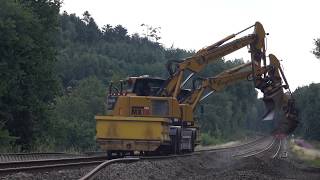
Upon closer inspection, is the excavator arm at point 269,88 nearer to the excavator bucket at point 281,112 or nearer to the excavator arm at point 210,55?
the excavator bucket at point 281,112

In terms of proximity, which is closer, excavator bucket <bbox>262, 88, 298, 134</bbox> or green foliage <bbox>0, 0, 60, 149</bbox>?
excavator bucket <bbox>262, 88, 298, 134</bbox>

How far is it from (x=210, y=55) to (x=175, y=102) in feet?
11.7

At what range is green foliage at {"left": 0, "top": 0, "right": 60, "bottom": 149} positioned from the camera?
128 ft

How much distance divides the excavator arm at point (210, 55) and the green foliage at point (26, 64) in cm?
1206

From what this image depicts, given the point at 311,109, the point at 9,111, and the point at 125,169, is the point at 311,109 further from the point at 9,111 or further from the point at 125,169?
the point at 125,169

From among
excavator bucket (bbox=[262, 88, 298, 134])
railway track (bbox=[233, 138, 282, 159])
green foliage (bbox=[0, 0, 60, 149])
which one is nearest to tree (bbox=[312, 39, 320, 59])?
railway track (bbox=[233, 138, 282, 159])

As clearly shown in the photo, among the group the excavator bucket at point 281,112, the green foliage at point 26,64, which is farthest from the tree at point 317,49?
the excavator bucket at point 281,112

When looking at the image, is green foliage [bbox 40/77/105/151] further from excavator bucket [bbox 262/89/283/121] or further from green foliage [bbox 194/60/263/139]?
excavator bucket [bbox 262/89/283/121]

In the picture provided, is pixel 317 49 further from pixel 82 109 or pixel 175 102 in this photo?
pixel 82 109

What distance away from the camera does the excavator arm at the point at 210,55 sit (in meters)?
28.7

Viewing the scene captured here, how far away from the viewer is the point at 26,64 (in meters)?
41.2

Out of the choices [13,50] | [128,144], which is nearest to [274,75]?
[128,144]

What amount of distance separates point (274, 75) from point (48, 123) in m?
19.8

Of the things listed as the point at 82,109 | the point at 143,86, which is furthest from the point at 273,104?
the point at 82,109
